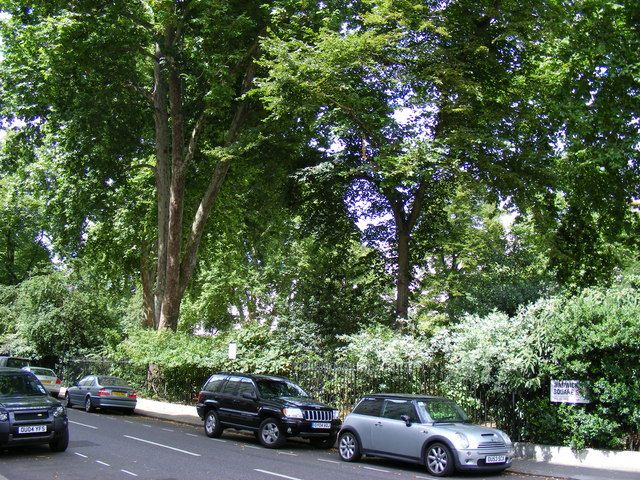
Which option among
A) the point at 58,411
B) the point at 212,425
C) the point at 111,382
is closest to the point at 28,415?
the point at 58,411

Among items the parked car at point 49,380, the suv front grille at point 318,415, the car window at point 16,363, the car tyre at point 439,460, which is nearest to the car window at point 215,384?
the suv front grille at point 318,415

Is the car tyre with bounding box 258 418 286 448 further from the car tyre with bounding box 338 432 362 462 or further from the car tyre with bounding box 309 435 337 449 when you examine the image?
the car tyre with bounding box 338 432 362 462

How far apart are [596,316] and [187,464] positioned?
903 centimetres

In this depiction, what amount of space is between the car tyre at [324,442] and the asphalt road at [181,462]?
0.82 feet

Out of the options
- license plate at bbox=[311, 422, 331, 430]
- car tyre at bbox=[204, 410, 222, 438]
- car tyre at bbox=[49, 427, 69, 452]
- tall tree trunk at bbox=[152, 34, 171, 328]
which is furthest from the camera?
tall tree trunk at bbox=[152, 34, 171, 328]

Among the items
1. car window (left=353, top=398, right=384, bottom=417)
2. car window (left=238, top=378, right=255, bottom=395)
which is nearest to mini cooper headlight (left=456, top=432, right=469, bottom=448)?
car window (left=353, top=398, right=384, bottom=417)

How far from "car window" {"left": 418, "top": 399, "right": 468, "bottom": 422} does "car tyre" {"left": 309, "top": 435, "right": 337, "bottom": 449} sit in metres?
3.58

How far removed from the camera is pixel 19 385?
1270 cm

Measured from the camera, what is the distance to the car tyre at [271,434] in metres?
14.7

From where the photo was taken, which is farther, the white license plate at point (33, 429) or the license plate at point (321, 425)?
the license plate at point (321, 425)

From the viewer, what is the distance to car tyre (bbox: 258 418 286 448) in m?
14.7

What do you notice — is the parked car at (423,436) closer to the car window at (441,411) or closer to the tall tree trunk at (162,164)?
the car window at (441,411)

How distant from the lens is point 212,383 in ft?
56.7

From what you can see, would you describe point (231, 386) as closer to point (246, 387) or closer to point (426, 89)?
point (246, 387)
